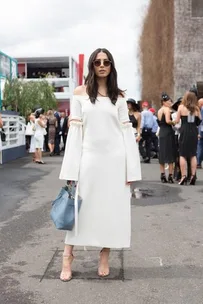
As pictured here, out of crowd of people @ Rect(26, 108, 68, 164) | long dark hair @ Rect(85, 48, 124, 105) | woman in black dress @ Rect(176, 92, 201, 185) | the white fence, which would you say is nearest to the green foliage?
crowd of people @ Rect(26, 108, 68, 164)

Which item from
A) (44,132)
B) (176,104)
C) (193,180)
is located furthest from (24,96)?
(193,180)

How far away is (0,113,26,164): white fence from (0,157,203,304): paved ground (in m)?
6.82

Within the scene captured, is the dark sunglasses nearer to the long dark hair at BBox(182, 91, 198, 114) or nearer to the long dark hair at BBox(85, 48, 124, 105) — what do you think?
the long dark hair at BBox(85, 48, 124, 105)

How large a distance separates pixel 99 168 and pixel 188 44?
24.0m

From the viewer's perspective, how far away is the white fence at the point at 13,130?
14656 mm

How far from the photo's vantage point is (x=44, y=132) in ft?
50.1

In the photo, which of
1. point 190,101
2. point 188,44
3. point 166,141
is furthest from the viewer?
point 188,44

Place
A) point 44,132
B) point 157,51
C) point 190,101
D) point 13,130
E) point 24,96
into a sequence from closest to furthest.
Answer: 1. point 190,101
2. point 44,132
3. point 13,130
4. point 24,96
5. point 157,51

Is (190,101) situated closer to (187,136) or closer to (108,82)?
(187,136)

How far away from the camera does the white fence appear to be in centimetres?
1466

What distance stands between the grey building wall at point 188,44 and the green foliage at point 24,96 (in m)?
8.74

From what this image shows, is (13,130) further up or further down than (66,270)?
further up

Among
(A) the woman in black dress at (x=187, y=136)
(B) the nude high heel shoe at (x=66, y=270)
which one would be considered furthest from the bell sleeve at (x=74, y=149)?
(A) the woman in black dress at (x=187, y=136)

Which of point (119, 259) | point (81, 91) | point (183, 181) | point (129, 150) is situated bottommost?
point (119, 259)
